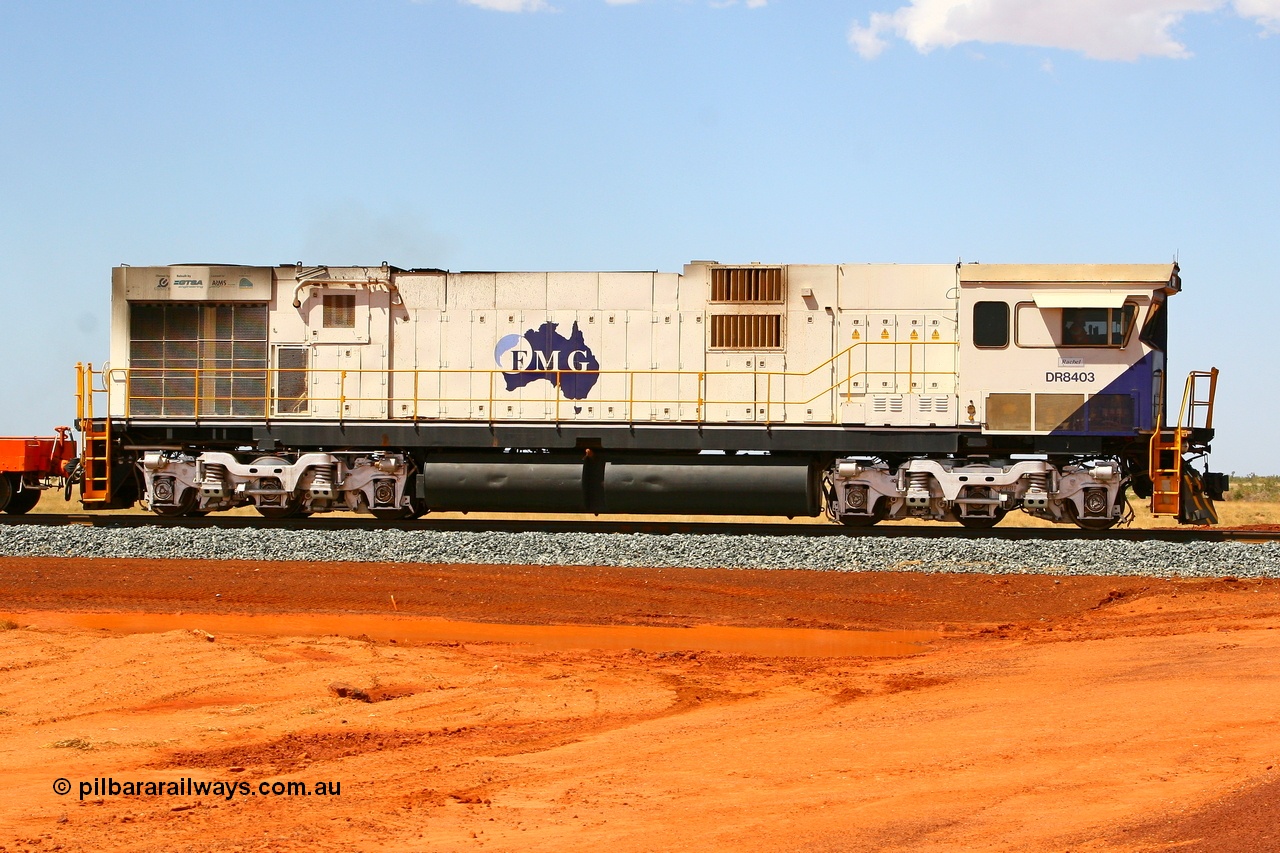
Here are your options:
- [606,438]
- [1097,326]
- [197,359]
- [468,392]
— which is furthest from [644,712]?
[197,359]

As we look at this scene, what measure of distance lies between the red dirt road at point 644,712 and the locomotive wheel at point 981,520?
3.31m

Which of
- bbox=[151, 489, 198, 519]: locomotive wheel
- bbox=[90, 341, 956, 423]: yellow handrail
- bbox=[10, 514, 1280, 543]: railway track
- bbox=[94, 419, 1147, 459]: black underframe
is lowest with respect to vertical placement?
bbox=[10, 514, 1280, 543]: railway track

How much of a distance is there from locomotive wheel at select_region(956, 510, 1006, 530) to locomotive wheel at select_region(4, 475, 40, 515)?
50.3 ft

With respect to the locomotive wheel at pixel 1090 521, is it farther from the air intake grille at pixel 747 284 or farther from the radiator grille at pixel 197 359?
the radiator grille at pixel 197 359

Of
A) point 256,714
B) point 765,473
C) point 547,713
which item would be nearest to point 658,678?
point 547,713

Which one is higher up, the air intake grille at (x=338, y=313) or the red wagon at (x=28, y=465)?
the air intake grille at (x=338, y=313)

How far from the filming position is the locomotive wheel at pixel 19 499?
814 inches

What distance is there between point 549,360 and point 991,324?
6735mm

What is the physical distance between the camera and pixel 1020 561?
15500mm

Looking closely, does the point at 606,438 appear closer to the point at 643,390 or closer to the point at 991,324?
the point at 643,390

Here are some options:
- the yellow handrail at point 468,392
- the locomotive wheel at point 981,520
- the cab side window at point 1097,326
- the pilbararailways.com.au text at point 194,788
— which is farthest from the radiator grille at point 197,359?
the pilbararailways.com.au text at point 194,788

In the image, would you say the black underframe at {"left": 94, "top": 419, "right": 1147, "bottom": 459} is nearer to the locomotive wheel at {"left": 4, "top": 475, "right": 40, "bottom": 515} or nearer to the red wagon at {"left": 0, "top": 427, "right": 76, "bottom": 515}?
the red wagon at {"left": 0, "top": 427, "right": 76, "bottom": 515}

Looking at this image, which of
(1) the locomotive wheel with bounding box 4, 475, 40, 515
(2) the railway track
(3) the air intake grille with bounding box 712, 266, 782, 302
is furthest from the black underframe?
Answer: (1) the locomotive wheel with bounding box 4, 475, 40, 515

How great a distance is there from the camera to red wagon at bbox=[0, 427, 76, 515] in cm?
2022
